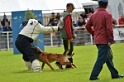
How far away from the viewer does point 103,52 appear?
12.4m

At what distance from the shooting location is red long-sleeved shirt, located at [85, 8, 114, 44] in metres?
12.1

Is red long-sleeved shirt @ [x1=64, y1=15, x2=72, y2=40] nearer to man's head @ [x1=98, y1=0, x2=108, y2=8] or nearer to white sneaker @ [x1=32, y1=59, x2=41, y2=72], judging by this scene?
white sneaker @ [x1=32, y1=59, x2=41, y2=72]

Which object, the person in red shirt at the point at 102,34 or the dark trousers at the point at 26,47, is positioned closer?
the person in red shirt at the point at 102,34

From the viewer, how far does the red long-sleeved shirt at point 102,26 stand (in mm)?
12133

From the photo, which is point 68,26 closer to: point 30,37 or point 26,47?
point 30,37

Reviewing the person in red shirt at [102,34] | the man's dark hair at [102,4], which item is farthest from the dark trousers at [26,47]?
the man's dark hair at [102,4]

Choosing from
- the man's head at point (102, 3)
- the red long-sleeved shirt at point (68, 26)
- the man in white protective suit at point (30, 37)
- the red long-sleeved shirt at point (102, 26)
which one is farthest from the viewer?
the red long-sleeved shirt at point (68, 26)

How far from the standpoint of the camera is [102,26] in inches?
485

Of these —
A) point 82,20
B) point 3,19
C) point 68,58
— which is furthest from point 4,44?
point 68,58

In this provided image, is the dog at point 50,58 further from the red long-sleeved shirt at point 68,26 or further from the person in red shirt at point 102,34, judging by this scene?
the person in red shirt at point 102,34

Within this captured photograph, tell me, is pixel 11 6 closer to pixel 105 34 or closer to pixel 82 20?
pixel 82 20

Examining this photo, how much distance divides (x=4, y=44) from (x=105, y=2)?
19891 mm

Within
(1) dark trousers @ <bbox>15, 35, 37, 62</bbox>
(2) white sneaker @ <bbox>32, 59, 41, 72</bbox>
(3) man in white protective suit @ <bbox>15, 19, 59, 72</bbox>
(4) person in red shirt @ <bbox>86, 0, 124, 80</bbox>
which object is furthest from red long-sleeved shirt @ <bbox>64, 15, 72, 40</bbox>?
(4) person in red shirt @ <bbox>86, 0, 124, 80</bbox>

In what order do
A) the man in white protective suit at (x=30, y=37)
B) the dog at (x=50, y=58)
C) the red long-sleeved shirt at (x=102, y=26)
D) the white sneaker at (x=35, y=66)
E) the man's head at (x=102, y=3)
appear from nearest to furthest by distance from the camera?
the red long-sleeved shirt at (x=102, y=26) < the man's head at (x=102, y=3) < the white sneaker at (x=35, y=66) < the man in white protective suit at (x=30, y=37) < the dog at (x=50, y=58)
